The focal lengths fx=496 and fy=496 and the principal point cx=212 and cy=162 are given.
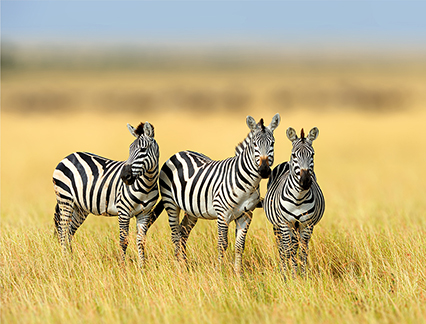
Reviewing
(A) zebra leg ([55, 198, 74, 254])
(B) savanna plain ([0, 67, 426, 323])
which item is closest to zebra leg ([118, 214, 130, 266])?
(B) savanna plain ([0, 67, 426, 323])

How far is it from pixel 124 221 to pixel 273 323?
286 centimetres

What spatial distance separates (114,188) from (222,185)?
1727 mm

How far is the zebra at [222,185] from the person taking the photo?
21.5 ft

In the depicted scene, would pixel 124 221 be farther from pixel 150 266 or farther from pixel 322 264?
pixel 322 264

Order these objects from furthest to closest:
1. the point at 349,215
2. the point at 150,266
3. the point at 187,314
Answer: the point at 349,215 < the point at 150,266 < the point at 187,314

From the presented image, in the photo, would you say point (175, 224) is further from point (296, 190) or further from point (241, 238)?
point (296, 190)

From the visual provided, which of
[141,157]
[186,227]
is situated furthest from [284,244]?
[141,157]

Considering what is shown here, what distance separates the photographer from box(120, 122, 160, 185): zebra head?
22.3ft

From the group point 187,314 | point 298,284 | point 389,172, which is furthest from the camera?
point 389,172

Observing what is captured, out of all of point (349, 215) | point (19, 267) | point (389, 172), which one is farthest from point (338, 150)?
point (19, 267)

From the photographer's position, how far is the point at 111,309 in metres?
6.02

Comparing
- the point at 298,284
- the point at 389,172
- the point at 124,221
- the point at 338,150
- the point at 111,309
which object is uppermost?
the point at 338,150

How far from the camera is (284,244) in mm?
6809

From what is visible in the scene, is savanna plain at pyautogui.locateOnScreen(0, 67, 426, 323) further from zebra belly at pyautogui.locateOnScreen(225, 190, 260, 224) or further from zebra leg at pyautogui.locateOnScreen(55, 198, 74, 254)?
zebra belly at pyautogui.locateOnScreen(225, 190, 260, 224)
